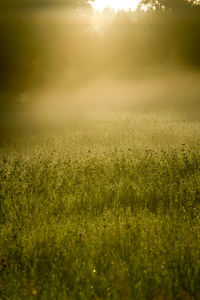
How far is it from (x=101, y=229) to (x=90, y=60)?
101 ft

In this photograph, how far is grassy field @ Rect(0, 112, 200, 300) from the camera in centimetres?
364

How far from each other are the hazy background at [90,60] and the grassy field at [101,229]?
8.21m

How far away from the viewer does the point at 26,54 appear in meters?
18.5

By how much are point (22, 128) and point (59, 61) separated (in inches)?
230

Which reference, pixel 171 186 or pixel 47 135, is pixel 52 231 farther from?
pixel 47 135

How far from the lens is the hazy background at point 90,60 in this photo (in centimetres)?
1820

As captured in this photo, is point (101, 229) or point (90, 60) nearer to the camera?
point (101, 229)

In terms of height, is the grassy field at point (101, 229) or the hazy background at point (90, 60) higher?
the hazy background at point (90, 60)

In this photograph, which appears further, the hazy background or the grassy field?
the hazy background

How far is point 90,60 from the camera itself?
33.8 m

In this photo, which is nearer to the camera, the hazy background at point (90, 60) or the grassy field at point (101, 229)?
the grassy field at point (101, 229)

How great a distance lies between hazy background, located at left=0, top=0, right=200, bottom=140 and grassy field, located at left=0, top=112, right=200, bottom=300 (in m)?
8.21

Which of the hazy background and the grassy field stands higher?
the hazy background

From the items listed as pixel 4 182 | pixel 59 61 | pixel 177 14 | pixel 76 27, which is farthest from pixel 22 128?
pixel 177 14
